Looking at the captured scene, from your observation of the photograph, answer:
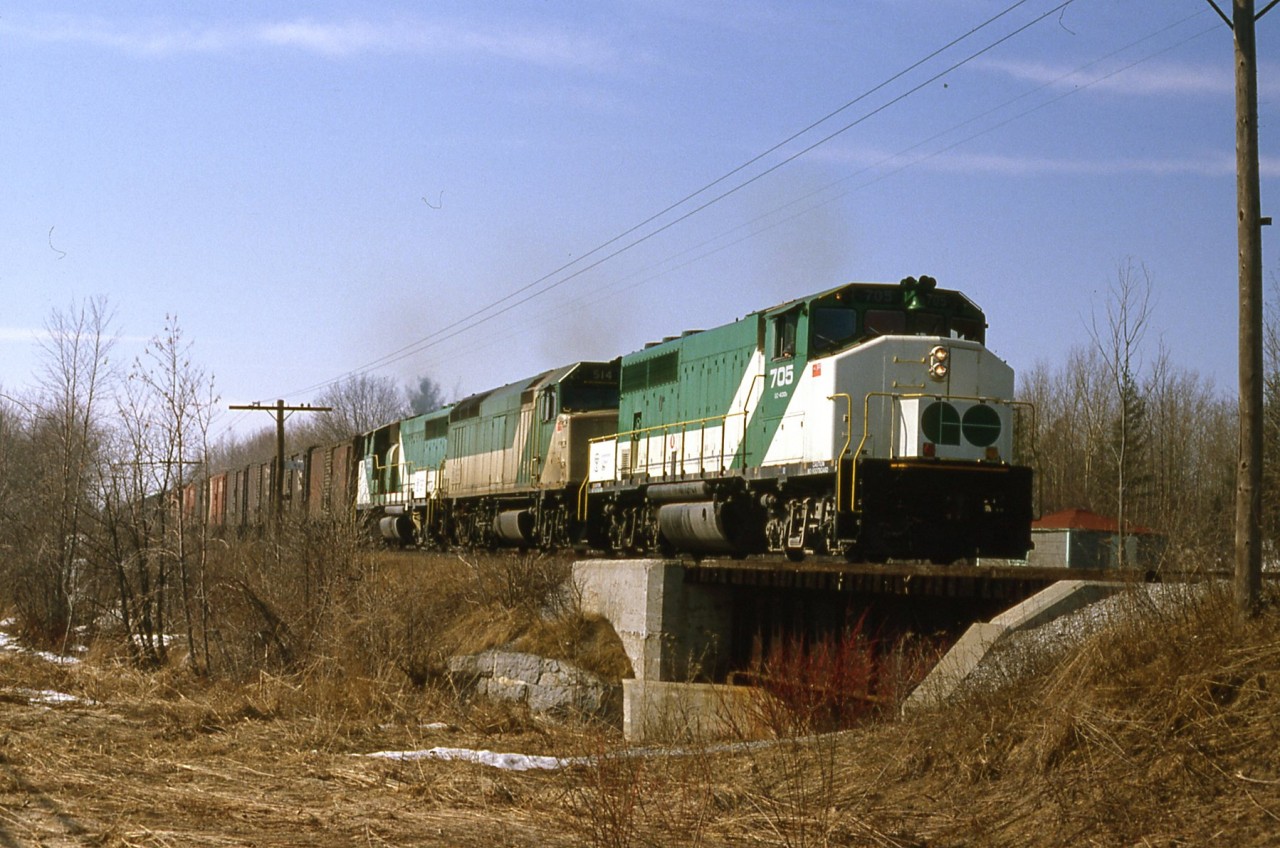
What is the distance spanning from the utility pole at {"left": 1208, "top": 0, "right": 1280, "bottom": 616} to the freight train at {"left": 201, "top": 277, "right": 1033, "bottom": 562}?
6502 mm

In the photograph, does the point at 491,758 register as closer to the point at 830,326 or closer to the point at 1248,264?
the point at 1248,264

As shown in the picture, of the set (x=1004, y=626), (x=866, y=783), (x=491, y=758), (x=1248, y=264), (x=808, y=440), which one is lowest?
(x=491, y=758)

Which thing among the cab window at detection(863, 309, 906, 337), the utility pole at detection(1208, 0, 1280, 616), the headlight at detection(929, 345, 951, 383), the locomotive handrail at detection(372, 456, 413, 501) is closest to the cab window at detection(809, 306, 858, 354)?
the cab window at detection(863, 309, 906, 337)

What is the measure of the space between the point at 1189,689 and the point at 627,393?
635 inches

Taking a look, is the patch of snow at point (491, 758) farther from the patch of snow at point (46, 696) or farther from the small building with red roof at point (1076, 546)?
the small building with red roof at point (1076, 546)

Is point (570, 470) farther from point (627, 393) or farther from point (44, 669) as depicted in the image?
point (44, 669)

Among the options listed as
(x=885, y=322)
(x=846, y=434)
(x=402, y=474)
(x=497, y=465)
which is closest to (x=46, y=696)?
(x=846, y=434)

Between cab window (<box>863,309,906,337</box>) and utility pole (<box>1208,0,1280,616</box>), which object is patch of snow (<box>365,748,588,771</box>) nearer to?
utility pole (<box>1208,0,1280,616</box>)

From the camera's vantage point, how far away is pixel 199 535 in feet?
70.8

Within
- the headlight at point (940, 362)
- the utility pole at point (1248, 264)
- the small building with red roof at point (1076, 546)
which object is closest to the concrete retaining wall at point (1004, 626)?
the utility pole at point (1248, 264)

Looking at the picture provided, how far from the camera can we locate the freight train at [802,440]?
52.3 feet

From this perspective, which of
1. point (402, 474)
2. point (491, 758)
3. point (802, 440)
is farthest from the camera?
point (402, 474)

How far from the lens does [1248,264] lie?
8.98m

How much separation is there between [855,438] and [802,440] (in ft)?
3.05
